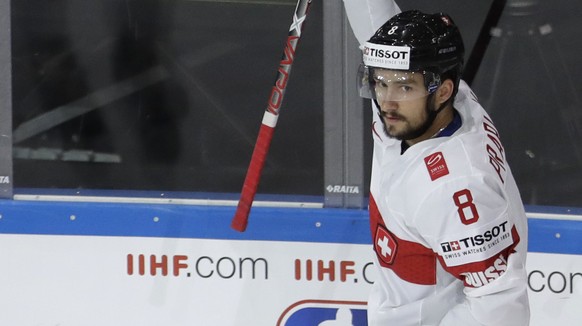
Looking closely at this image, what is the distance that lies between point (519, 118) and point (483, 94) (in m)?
0.13

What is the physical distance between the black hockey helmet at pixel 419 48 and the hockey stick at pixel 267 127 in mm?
614

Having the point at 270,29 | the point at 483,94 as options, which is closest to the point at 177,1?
the point at 270,29

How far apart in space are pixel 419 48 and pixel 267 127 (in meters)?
0.86

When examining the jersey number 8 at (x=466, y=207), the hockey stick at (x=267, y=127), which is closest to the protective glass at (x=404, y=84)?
the jersey number 8 at (x=466, y=207)

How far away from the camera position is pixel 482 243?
2.61 meters

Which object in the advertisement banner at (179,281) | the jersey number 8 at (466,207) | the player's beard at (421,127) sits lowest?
the advertisement banner at (179,281)

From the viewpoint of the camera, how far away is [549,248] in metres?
3.51

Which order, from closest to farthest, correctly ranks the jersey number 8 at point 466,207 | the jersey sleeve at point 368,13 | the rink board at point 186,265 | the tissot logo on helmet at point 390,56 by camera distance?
the jersey number 8 at point 466,207, the tissot logo on helmet at point 390,56, the jersey sleeve at point 368,13, the rink board at point 186,265

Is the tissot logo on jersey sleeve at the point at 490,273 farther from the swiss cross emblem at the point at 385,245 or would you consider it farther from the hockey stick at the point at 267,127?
the hockey stick at the point at 267,127

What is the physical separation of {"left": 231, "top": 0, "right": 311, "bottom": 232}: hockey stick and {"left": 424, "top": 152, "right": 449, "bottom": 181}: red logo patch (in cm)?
82

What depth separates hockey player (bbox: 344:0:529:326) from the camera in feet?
8.59

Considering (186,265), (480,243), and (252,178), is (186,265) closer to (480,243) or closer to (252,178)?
(252,178)

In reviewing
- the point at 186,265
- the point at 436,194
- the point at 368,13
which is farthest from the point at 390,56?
the point at 186,265

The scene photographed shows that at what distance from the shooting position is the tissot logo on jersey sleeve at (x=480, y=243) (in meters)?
2.61
